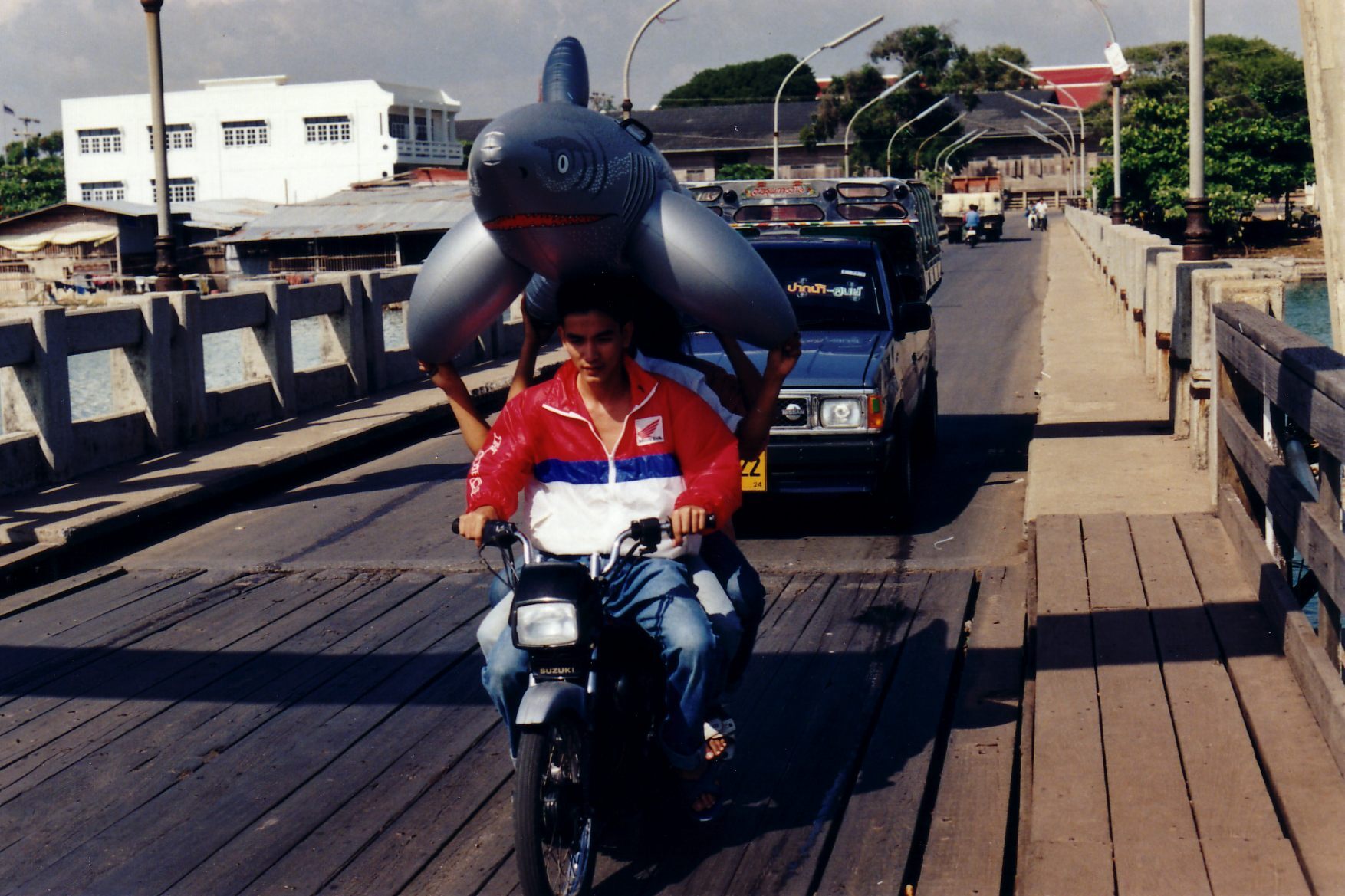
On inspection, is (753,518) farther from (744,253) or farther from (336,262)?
(336,262)

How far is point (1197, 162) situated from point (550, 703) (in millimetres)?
16610

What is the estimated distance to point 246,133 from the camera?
89.8 meters

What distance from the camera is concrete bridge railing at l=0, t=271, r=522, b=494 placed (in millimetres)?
11305

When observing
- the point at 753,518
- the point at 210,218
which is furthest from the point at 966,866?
the point at 210,218

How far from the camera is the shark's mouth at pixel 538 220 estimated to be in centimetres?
452

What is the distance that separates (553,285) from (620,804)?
165 cm

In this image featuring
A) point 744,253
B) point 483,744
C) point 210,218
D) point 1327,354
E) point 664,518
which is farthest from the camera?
point 210,218

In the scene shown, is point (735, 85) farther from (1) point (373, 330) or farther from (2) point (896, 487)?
(2) point (896, 487)

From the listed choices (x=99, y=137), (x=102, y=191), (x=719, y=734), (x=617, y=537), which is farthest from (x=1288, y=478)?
(x=99, y=137)

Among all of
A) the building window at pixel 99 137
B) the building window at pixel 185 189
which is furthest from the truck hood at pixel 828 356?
the building window at pixel 99 137

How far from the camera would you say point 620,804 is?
474cm

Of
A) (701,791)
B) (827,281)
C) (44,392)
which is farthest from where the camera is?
(44,392)

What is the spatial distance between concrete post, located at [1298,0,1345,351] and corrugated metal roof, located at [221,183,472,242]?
52112 mm

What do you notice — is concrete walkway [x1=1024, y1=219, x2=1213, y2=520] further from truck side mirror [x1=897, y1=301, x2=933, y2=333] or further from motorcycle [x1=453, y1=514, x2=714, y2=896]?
motorcycle [x1=453, y1=514, x2=714, y2=896]
